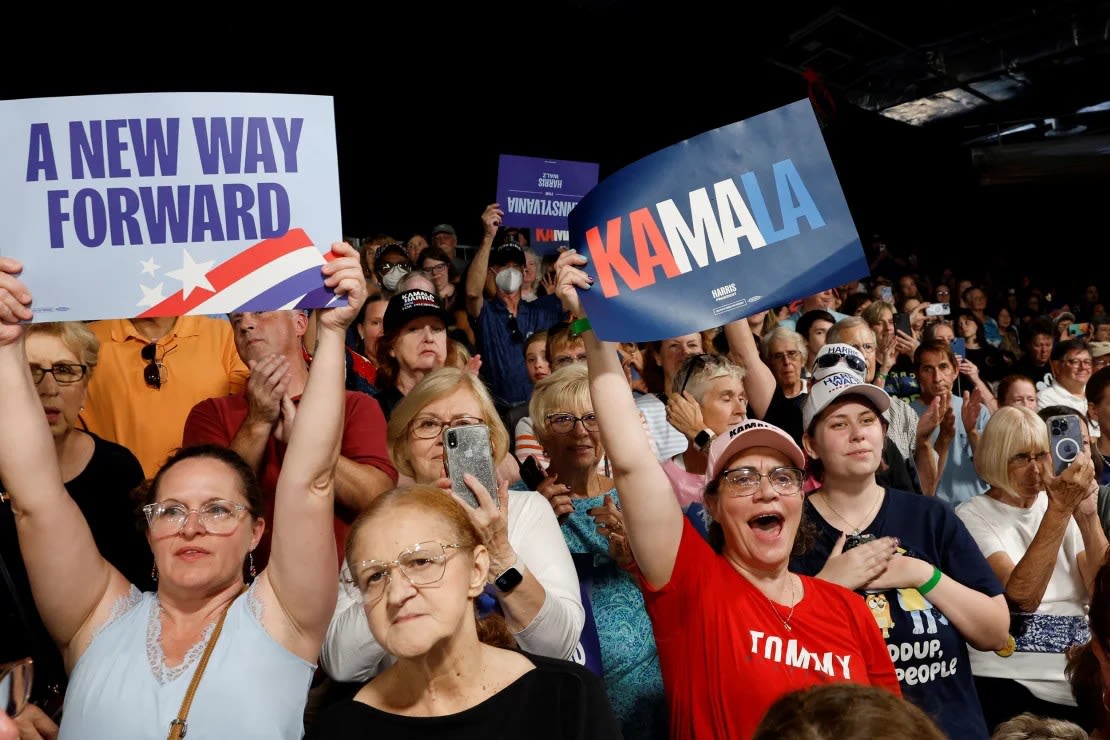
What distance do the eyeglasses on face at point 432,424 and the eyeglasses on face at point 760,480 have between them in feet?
2.01

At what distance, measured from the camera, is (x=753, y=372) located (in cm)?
357

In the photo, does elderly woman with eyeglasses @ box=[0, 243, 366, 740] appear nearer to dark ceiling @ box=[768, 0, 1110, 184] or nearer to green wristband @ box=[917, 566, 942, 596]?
green wristband @ box=[917, 566, 942, 596]

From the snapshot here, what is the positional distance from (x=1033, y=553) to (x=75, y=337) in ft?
8.95

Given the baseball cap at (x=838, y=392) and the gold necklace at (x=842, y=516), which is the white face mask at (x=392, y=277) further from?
the gold necklace at (x=842, y=516)

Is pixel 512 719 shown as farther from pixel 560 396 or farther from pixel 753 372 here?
pixel 753 372

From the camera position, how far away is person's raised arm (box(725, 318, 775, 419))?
3.47 m

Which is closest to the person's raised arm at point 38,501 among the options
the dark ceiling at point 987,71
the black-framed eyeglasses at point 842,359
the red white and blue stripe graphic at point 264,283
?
the red white and blue stripe graphic at point 264,283

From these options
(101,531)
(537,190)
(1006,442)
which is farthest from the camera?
(537,190)

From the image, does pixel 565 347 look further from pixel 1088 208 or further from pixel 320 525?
pixel 1088 208

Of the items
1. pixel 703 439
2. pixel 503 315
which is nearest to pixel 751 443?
pixel 703 439

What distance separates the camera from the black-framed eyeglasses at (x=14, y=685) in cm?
121

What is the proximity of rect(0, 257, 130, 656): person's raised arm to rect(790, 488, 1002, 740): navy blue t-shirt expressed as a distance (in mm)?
1587

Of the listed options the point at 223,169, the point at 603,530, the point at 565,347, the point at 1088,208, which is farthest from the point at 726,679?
the point at 1088,208

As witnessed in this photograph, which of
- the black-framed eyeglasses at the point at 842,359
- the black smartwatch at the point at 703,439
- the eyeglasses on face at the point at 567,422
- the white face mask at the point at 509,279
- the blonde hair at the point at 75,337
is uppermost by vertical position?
the white face mask at the point at 509,279
